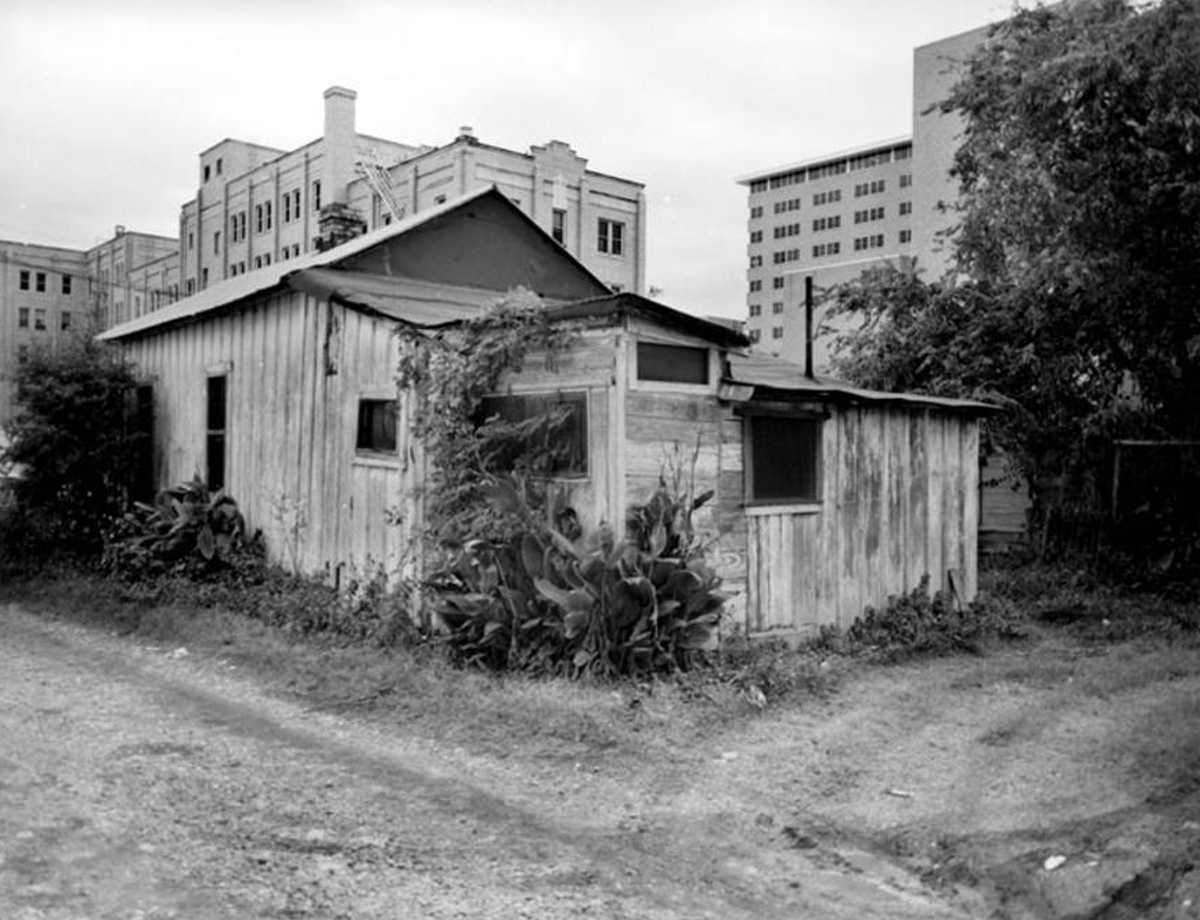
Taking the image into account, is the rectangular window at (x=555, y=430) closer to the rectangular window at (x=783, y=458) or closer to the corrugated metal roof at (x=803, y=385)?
the corrugated metal roof at (x=803, y=385)

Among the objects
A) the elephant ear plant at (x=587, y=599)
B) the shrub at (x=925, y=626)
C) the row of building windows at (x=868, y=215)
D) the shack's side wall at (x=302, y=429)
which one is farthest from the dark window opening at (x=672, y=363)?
the row of building windows at (x=868, y=215)

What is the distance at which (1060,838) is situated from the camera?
5.49 metres

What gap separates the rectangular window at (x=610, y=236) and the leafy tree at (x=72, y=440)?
103 feet

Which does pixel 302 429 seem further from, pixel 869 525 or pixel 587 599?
pixel 869 525

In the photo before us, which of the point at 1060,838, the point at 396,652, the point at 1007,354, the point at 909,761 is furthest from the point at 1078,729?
the point at 1007,354

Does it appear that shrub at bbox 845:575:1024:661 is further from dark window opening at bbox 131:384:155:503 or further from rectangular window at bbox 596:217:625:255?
rectangular window at bbox 596:217:625:255

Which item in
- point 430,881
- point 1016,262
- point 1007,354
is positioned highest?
point 1016,262

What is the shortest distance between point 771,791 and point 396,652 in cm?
398

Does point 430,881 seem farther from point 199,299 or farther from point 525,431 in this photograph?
point 199,299

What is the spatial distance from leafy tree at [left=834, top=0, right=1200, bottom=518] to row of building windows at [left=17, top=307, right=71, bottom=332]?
6241cm

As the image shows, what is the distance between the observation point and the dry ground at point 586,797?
490 cm

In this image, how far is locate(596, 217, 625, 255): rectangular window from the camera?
150ft

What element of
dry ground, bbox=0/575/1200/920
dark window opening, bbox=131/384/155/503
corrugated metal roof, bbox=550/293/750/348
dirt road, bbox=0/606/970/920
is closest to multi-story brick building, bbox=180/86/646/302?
dark window opening, bbox=131/384/155/503

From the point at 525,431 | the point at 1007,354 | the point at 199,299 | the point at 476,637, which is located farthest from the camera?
the point at 199,299
